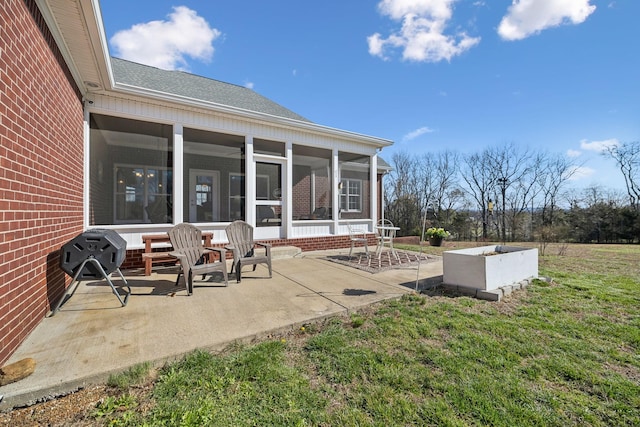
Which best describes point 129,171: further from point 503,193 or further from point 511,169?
point 511,169

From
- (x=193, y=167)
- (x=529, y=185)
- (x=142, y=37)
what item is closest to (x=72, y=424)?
(x=193, y=167)

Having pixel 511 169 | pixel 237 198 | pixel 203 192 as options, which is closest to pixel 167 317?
pixel 237 198

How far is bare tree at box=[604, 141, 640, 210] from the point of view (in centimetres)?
Answer: 2214

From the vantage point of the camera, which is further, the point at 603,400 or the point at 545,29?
the point at 545,29

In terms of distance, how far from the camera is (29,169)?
261cm

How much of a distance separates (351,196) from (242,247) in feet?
16.9

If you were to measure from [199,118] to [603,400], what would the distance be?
6.95 meters

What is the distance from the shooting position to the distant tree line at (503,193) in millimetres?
21062

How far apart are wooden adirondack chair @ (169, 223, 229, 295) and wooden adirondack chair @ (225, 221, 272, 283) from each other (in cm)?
34

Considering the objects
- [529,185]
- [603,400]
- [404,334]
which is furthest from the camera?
[529,185]

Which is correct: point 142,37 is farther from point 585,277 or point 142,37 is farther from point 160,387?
point 585,277

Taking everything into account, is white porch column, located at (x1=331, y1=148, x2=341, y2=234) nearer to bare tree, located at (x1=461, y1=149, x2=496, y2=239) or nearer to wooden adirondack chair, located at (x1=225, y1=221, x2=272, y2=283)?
wooden adirondack chair, located at (x1=225, y1=221, x2=272, y2=283)

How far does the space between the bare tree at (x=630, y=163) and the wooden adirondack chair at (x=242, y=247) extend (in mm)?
30033

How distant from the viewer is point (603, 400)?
1.88 meters
